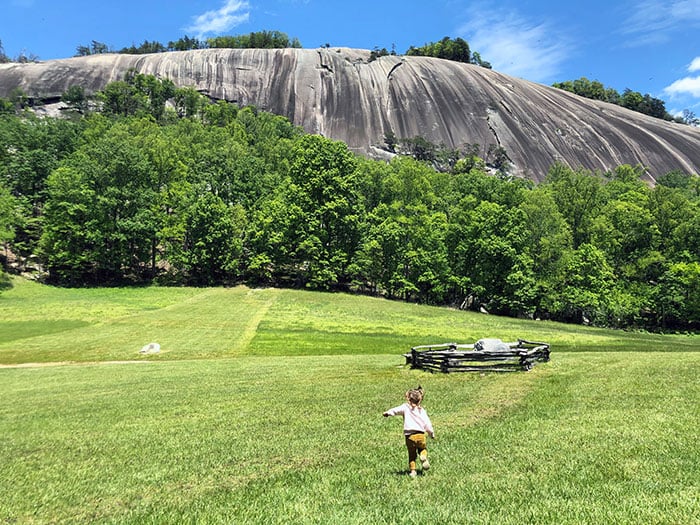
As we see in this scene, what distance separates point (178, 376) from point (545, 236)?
5504cm

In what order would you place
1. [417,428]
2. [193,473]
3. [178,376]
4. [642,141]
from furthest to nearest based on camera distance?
[642,141] → [178,376] → [193,473] → [417,428]

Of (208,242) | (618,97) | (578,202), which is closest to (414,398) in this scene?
(208,242)

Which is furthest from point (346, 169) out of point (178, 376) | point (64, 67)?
point (64, 67)

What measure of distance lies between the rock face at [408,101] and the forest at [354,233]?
39.3 metres

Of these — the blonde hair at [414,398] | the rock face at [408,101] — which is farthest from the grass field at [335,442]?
the rock face at [408,101]

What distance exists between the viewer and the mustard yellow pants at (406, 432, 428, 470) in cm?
855

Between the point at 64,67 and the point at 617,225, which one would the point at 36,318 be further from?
the point at 64,67

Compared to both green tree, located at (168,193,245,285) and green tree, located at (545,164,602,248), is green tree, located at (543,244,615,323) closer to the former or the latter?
green tree, located at (545,164,602,248)

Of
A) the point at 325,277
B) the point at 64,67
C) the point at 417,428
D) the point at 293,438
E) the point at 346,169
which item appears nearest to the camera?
the point at 417,428

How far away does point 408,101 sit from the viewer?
11794 cm

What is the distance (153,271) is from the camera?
6938cm

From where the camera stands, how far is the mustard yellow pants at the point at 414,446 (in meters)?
8.55

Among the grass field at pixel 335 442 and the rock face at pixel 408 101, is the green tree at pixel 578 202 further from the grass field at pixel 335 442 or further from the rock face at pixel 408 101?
the grass field at pixel 335 442

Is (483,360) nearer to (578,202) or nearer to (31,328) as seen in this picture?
(31,328)
